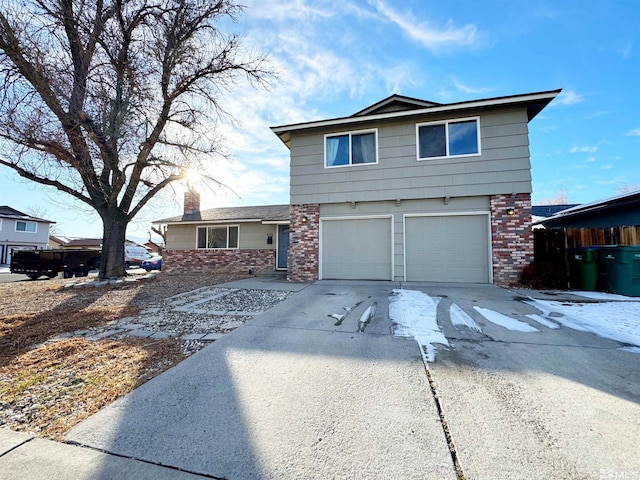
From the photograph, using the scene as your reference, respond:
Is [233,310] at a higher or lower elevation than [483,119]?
lower

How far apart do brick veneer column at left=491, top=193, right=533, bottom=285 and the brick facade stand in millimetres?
9541

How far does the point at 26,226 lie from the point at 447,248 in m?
35.9

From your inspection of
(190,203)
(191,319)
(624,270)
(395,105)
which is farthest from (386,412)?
(190,203)

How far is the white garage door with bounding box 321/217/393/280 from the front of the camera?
8844mm

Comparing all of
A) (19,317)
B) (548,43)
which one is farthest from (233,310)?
(548,43)

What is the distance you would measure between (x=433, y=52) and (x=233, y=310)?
910cm

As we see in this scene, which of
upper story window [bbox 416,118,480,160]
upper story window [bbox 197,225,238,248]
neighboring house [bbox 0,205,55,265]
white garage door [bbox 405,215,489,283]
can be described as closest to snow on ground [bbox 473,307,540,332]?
white garage door [bbox 405,215,489,283]

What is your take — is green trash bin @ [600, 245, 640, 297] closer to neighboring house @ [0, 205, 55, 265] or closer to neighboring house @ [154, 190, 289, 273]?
neighboring house @ [154, 190, 289, 273]

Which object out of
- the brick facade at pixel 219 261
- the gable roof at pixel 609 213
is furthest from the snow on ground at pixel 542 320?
the brick facade at pixel 219 261

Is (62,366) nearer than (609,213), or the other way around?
(62,366)

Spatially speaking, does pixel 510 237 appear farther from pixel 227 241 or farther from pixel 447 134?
pixel 227 241

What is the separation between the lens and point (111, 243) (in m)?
10.3

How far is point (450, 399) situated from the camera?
2.42m

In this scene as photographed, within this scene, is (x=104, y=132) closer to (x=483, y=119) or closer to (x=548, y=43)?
(x=483, y=119)
